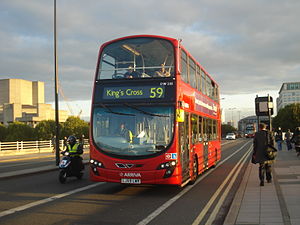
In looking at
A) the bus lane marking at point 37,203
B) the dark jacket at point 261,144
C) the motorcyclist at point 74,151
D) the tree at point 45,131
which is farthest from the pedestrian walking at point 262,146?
the tree at point 45,131

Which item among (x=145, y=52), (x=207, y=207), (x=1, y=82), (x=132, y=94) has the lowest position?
(x=207, y=207)

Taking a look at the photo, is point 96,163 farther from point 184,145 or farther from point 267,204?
point 267,204

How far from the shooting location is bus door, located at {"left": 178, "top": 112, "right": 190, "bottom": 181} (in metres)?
10.5

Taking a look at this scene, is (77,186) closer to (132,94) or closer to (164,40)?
(132,94)

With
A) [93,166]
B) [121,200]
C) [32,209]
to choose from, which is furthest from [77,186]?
[32,209]

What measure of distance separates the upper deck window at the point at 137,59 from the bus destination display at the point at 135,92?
0.37 meters

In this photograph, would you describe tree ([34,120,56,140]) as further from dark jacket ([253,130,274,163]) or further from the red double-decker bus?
dark jacket ([253,130,274,163])

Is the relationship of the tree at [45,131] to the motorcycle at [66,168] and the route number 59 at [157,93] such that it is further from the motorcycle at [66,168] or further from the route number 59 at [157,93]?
the route number 59 at [157,93]

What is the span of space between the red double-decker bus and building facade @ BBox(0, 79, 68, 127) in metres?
147

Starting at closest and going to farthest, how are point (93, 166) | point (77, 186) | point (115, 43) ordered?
point (93, 166)
point (115, 43)
point (77, 186)

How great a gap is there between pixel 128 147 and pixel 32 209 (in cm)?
274

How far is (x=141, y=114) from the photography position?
33.6 feet

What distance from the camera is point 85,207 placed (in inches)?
344

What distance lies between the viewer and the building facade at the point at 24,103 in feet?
531
